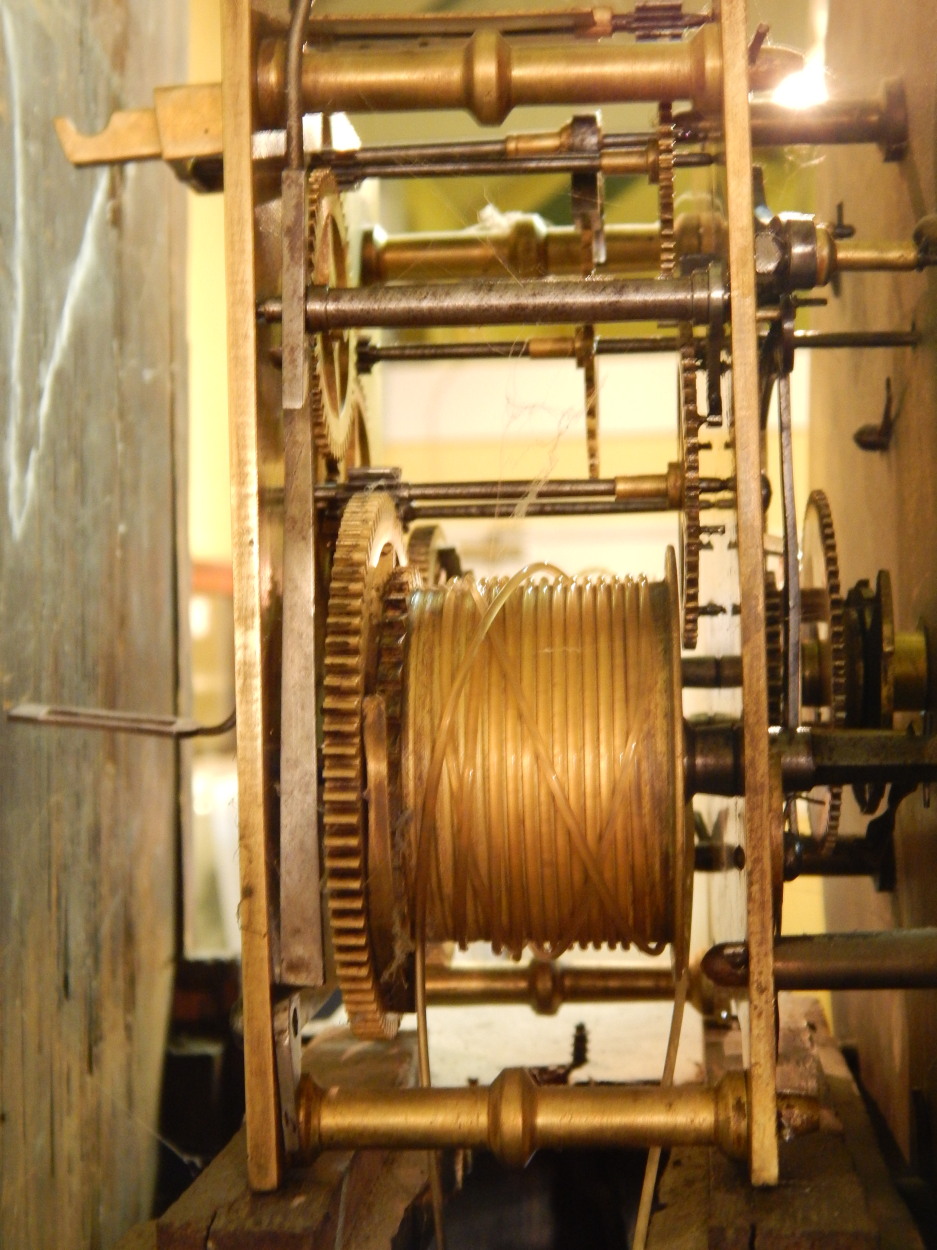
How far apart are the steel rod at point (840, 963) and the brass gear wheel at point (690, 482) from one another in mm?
429

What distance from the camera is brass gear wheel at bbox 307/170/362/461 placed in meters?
1.53

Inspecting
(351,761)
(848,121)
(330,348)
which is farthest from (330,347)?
(848,121)

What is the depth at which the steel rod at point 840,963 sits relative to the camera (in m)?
1.27

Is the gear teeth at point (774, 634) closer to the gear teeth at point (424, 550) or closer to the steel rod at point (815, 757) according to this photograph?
the steel rod at point (815, 757)

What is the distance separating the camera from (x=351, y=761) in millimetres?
1293

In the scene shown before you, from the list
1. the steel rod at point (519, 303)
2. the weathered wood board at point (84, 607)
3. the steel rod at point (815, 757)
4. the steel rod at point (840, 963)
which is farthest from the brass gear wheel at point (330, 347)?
the steel rod at point (840, 963)

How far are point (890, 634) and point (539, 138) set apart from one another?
797mm

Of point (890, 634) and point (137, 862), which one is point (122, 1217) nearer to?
point (137, 862)

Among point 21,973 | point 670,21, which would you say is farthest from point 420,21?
point 21,973

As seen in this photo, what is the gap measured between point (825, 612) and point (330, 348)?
875 millimetres

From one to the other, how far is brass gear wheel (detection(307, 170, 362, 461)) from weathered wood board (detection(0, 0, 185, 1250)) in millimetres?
402

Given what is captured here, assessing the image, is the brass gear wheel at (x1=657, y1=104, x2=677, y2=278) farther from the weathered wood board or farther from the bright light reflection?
Result: the weathered wood board

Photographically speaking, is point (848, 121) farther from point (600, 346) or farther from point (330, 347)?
point (330, 347)

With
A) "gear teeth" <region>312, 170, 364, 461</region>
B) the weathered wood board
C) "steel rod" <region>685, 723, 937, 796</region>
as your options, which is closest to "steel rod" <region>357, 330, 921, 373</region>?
"gear teeth" <region>312, 170, 364, 461</region>
